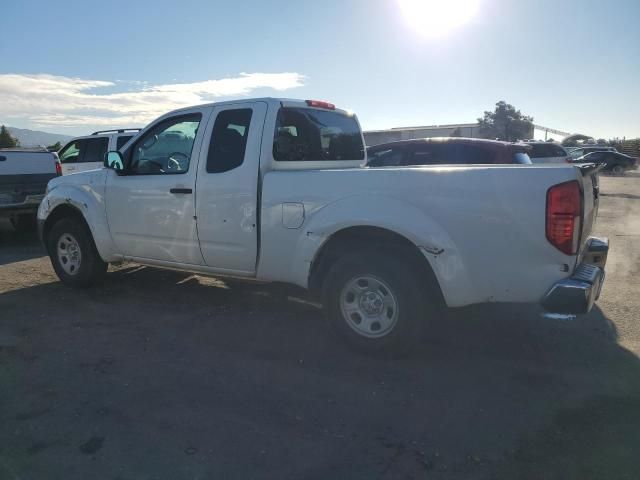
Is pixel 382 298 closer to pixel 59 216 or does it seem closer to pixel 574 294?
pixel 574 294

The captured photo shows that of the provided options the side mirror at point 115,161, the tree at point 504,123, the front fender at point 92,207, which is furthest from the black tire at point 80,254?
the tree at point 504,123

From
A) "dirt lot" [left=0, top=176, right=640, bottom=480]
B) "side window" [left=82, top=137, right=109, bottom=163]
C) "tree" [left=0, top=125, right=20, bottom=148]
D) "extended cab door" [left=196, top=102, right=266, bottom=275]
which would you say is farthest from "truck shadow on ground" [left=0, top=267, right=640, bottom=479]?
"tree" [left=0, top=125, right=20, bottom=148]

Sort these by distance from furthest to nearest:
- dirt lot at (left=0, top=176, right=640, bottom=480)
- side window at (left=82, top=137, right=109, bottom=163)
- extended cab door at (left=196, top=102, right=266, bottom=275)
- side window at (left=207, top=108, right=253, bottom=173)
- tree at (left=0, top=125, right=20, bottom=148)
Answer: tree at (left=0, top=125, right=20, bottom=148)
side window at (left=82, top=137, right=109, bottom=163)
side window at (left=207, top=108, right=253, bottom=173)
extended cab door at (left=196, top=102, right=266, bottom=275)
dirt lot at (left=0, top=176, right=640, bottom=480)

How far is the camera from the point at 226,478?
2635 mm

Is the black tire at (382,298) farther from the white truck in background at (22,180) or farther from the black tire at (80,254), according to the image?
the white truck in background at (22,180)

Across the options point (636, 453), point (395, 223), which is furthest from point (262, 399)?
point (636, 453)

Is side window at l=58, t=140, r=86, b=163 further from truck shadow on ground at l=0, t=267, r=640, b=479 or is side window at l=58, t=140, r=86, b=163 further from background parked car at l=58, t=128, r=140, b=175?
truck shadow on ground at l=0, t=267, r=640, b=479

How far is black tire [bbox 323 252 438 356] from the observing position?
3848 millimetres

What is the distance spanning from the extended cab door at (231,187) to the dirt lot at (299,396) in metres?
0.74

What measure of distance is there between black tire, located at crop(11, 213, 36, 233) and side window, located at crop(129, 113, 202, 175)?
537cm

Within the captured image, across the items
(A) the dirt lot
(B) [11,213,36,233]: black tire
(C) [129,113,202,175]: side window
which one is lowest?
(A) the dirt lot

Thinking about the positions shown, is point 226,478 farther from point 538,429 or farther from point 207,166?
point 207,166

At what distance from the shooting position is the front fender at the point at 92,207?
5.77 m

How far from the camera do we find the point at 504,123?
53875mm
